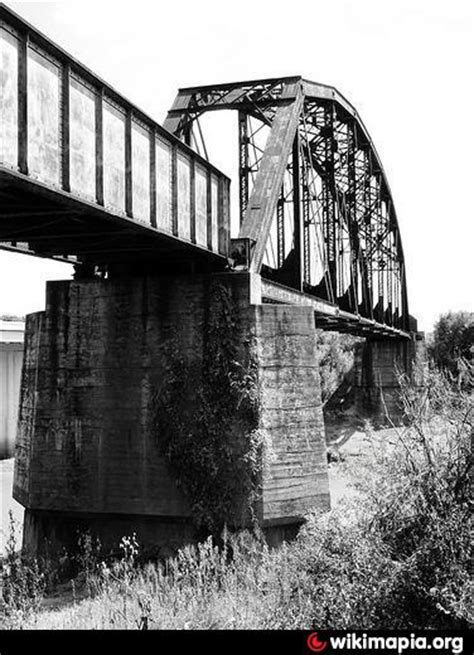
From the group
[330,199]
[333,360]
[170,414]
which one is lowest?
[170,414]

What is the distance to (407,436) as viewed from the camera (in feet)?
39.4

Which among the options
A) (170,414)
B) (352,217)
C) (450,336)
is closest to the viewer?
(170,414)

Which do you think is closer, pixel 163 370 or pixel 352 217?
pixel 163 370

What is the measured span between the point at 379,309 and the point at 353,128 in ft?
40.5

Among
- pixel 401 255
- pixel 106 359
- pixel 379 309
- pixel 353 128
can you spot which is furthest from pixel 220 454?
pixel 401 255

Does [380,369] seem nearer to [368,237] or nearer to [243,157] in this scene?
[368,237]

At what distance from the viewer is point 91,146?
1138 centimetres


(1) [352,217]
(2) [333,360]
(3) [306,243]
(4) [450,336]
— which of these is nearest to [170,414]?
(3) [306,243]

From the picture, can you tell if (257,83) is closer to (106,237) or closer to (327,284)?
(327,284)

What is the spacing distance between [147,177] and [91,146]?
6.51ft

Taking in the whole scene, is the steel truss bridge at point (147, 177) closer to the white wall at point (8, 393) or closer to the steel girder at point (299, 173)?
the steel girder at point (299, 173)

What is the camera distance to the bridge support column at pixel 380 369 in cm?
4831

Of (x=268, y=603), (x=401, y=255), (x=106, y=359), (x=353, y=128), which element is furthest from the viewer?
(x=401, y=255)
